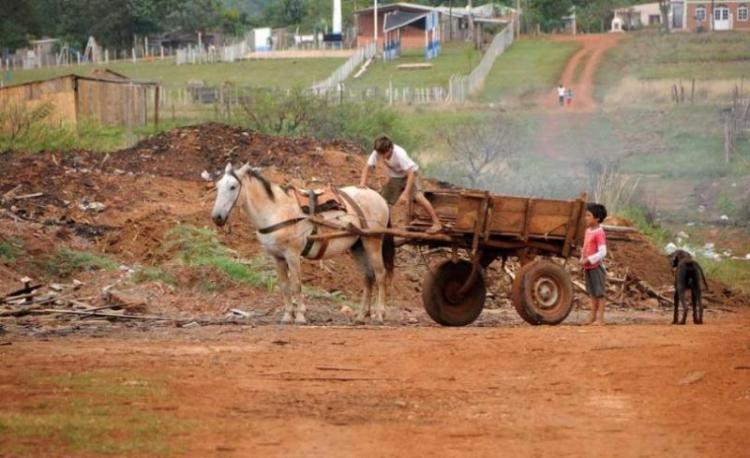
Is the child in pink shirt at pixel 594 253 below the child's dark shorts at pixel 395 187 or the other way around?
below

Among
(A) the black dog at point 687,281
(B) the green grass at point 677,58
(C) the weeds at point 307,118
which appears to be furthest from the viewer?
(B) the green grass at point 677,58

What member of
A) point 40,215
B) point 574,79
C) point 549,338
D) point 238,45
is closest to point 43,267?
point 40,215

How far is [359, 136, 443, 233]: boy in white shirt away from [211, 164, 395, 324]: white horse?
0.27 meters

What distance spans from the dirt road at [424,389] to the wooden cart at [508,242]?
1667 millimetres

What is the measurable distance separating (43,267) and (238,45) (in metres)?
83.0

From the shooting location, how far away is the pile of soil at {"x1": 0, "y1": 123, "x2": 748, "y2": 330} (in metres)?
25.3

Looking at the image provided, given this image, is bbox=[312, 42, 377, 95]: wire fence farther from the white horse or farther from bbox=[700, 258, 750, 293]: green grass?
the white horse

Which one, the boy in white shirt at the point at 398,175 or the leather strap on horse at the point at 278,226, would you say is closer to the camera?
the boy in white shirt at the point at 398,175

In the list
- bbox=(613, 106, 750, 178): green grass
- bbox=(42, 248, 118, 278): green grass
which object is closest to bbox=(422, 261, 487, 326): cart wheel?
bbox=(42, 248, 118, 278): green grass

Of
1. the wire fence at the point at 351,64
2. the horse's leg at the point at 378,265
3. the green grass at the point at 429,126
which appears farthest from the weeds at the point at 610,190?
the wire fence at the point at 351,64

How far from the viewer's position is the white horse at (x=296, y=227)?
71.2 feet

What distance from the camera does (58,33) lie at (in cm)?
11000

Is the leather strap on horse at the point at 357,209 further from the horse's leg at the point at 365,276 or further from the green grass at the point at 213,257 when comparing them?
the green grass at the point at 213,257

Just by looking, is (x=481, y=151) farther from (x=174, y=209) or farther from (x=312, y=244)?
(x=312, y=244)
